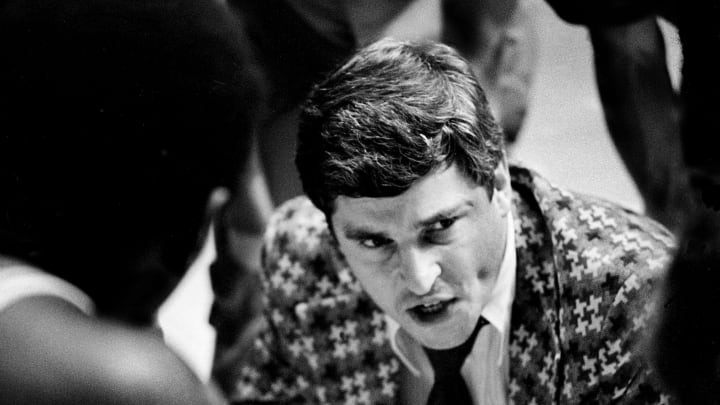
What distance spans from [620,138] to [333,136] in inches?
16.7

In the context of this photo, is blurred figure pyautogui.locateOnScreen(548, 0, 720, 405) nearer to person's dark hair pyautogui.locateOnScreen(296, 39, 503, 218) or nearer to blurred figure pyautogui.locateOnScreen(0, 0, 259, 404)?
person's dark hair pyautogui.locateOnScreen(296, 39, 503, 218)

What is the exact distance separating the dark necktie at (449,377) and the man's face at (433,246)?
0.05 meters

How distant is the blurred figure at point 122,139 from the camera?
4.66ft

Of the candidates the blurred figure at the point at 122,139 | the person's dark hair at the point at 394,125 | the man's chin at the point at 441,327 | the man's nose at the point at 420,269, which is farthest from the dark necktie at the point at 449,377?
the blurred figure at the point at 122,139

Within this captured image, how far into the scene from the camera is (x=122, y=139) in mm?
1429

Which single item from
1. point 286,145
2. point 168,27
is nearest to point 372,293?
point 286,145

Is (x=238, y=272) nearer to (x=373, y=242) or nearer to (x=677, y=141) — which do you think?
(x=373, y=242)

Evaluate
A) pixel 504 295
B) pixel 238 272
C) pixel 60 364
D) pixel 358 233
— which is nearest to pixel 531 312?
pixel 504 295

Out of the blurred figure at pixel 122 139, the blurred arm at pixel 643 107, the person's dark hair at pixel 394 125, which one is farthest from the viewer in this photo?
the blurred figure at pixel 122 139

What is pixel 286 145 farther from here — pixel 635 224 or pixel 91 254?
pixel 635 224

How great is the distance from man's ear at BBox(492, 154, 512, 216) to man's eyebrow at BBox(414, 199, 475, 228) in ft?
0.17

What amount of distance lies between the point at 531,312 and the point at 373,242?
24cm

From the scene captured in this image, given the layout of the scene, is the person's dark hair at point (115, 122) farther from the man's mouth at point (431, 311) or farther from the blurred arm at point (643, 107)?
the blurred arm at point (643, 107)

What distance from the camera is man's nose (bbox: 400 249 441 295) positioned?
1.17 meters
